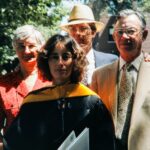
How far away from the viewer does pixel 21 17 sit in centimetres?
1526

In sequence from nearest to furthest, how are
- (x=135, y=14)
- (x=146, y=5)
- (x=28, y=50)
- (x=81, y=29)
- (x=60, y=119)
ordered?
1. (x=60, y=119)
2. (x=135, y=14)
3. (x=28, y=50)
4. (x=81, y=29)
5. (x=146, y=5)

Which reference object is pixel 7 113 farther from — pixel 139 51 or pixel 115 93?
pixel 139 51

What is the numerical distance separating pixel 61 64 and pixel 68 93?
0.78ft

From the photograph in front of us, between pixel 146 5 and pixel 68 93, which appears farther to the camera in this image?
pixel 146 5

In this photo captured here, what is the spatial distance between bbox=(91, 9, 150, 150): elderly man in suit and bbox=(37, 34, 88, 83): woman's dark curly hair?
0.30m

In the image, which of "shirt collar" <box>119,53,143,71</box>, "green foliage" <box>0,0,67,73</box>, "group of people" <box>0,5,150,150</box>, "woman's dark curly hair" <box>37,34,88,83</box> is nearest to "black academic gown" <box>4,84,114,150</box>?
"group of people" <box>0,5,150,150</box>

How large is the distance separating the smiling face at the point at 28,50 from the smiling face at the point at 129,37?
75 centimetres

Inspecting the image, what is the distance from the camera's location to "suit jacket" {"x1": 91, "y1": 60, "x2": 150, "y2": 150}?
119 inches

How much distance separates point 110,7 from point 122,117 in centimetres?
3838

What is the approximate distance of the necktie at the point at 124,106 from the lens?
3867 mm

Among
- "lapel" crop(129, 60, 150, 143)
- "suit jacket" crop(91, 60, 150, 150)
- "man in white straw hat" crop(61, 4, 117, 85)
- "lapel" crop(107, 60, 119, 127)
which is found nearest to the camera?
"suit jacket" crop(91, 60, 150, 150)

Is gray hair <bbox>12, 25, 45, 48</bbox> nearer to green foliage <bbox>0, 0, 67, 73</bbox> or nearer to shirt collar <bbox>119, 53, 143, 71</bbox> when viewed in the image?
shirt collar <bbox>119, 53, 143, 71</bbox>

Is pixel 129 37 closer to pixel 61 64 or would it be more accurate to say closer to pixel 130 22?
pixel 130 22

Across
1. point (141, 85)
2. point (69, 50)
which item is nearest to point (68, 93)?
point (69, 50)
